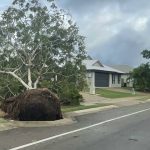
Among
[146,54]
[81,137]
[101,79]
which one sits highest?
[146,54]

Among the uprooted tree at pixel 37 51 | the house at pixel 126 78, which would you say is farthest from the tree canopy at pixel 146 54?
the uprooted tree at pixel 37 51

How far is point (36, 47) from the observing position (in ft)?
85.0

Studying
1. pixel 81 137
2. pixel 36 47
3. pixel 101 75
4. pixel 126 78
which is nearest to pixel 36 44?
pixel 36 47

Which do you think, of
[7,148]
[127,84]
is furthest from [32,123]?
[127,84]

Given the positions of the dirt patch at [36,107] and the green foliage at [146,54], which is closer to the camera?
the dirt patch at [36,107]

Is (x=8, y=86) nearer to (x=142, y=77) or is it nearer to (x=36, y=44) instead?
(x=36, y=44)

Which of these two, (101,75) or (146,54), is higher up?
(146,54)

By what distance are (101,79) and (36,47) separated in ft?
151

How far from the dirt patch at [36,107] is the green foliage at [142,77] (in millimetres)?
49870

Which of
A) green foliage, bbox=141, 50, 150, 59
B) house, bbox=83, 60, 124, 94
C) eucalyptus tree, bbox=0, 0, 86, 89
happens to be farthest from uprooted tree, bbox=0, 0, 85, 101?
green foliage, bbox=141, 50, 150, 59

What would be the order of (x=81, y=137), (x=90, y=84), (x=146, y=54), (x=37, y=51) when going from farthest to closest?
1. (x=146, y=54)
2. (x=90, y=84)
3. (x=37, y=51)
4. (x=81, y=137)

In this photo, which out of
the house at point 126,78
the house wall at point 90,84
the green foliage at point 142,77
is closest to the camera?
the house wall at point 90,84

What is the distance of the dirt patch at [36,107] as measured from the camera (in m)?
20.0

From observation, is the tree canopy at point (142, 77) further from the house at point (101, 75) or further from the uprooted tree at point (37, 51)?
the uprooted tree at point (37, 51)
